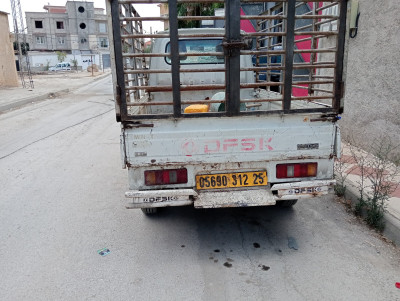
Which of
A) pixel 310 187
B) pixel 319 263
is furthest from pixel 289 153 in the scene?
pixel 319 263

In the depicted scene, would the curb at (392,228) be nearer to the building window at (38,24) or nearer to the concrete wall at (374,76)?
the concrete wall at (374,76)

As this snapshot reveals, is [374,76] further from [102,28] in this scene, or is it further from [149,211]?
[102,28]

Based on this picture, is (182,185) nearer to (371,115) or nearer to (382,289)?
(382,289)

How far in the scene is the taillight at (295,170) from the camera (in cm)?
346

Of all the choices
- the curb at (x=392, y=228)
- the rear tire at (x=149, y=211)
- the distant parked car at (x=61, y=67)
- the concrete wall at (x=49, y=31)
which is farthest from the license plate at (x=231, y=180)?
the concrete wall at (x=49, y=31)

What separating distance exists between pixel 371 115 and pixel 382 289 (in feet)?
13.3

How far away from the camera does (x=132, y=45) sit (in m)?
4.07

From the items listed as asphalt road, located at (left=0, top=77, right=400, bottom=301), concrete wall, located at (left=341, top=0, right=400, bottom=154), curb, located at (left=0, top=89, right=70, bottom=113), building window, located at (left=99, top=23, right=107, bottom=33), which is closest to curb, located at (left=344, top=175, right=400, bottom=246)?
asphalt road, located at (left=0, top=77, right=400, bottom=301)

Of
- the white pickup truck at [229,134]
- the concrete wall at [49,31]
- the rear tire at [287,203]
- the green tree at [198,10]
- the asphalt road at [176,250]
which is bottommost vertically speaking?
the asphalt road at [176,250]

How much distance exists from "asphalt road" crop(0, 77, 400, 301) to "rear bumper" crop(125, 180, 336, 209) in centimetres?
54

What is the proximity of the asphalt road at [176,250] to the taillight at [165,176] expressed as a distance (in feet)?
2.39

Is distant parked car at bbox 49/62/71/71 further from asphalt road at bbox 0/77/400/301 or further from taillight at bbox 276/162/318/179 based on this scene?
taillight at bbox 276/162/318/179

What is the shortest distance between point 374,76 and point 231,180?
4059mm

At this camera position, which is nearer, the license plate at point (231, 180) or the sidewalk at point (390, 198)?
the license plate at point (231, 180)
